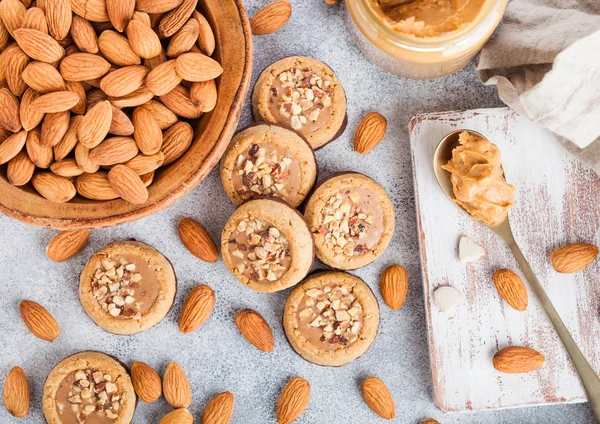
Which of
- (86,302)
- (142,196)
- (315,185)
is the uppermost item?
(142,196)

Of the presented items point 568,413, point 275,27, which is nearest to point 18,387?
point 275,27

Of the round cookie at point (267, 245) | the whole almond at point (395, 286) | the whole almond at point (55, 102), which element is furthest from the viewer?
the whole almond at point (395, 286)

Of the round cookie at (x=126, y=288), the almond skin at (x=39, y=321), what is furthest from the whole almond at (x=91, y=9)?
the almond skin at (x=39, y=321)

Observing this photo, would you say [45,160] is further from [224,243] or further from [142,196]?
[224,243]

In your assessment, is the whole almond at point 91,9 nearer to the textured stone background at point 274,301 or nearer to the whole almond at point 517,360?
the textured stone background at point 274,301

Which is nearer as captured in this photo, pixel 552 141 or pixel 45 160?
pixel 45 160

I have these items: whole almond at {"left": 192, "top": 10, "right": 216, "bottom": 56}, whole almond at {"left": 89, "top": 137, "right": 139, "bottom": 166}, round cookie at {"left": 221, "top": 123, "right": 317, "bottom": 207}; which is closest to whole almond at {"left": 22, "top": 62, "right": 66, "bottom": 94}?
whole almond at {"left": 89, "top": 137, "right": 139, "bottom": 166}
